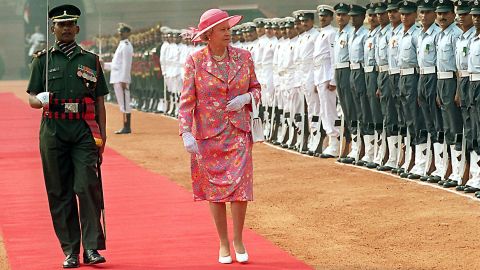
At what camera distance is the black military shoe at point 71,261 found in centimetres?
947

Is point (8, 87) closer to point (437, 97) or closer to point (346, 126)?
point (346, 126)

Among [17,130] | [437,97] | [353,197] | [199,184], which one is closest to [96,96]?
[199,184]

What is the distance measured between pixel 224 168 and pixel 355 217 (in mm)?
2835

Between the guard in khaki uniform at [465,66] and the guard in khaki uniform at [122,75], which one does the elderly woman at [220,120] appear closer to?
the guard in khaki uniform at [465,66]

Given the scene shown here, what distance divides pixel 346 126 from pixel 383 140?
1.51 metres

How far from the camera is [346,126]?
17781mm

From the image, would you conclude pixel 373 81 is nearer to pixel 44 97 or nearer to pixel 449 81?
pixel 449 81

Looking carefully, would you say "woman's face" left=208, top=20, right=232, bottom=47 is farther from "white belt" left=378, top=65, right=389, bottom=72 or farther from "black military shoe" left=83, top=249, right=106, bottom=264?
"white belt" left=378, top=65, right=389, bottom=72

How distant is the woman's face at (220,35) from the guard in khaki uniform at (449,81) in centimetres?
469

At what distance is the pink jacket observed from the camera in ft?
31.5

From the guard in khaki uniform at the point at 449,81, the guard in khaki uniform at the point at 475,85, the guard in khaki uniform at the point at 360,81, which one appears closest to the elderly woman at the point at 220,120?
the guard in khaki uniform at the point at 475,85

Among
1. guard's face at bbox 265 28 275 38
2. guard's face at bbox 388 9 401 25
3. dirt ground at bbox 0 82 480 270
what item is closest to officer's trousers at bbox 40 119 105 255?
dirt ground at bbox 0 82 480 270

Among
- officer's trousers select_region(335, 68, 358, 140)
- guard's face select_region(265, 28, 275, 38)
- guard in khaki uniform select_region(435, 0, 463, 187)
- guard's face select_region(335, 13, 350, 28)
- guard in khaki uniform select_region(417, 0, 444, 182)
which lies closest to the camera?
guard in khaki uniform select_region(435, 0, 463, 187)

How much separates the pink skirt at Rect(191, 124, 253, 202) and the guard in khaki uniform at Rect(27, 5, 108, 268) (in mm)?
667
